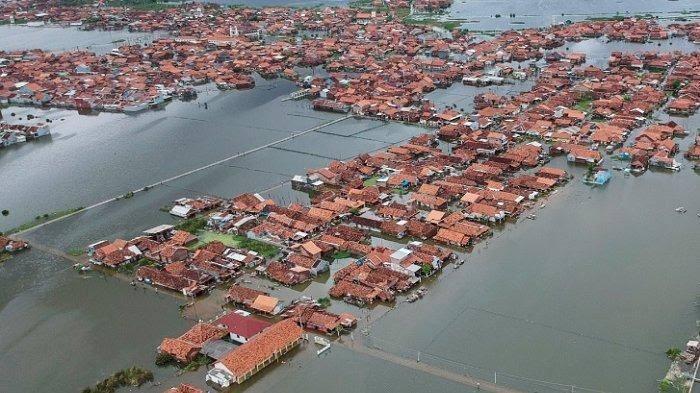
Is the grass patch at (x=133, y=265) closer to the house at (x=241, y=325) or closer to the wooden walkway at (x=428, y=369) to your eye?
the house at (x=241, y=325)

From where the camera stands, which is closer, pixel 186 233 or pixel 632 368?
pixel 632 368

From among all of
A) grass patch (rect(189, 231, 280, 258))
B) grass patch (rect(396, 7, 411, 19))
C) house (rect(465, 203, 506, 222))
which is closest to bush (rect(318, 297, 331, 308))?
grass patch (rect(189, 231, 280, 258))

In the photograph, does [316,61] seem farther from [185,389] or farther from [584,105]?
[185,389]

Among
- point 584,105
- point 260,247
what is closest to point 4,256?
point 260,247

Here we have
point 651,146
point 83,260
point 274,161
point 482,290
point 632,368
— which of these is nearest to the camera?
point 632,368

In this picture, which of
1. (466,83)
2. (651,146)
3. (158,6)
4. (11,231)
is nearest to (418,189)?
(651,146)

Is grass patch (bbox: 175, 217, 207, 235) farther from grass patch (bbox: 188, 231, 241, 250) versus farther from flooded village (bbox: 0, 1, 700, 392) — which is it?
grass patch (bbox: 188, 231, 241, 250)

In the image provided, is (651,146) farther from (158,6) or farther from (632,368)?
(158,6)
